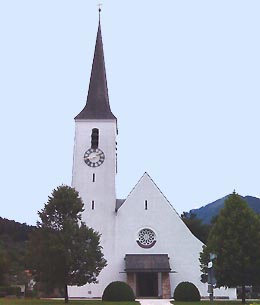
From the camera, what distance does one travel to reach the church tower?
1865 inches

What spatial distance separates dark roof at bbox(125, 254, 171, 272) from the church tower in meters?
3.40

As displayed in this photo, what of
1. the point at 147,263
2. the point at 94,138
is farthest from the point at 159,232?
the point at 94,138

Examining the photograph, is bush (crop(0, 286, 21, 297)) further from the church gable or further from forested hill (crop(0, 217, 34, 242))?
forested hill (crop(0, 217, 34, 242))

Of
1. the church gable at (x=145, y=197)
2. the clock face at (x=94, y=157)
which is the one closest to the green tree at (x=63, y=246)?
the church gable at (x=145, y=197)

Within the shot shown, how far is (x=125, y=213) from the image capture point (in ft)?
156

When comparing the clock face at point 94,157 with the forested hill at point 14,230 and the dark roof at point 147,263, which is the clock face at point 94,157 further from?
the forested hill at point 14,230

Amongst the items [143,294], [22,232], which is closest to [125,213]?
[143,294]

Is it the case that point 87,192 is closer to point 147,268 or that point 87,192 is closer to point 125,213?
point 125,213

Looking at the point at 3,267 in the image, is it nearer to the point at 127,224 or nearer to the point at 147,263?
the point at 127,224

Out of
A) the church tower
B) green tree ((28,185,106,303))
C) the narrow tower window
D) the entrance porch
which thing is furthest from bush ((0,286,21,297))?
the narrow tower window

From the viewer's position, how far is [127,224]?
154ft

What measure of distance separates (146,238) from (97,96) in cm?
1435

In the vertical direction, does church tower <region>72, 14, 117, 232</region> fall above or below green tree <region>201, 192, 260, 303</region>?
above

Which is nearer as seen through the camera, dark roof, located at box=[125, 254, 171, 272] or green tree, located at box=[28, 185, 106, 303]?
green tree, located at box=[28, 185, 106, 303]
